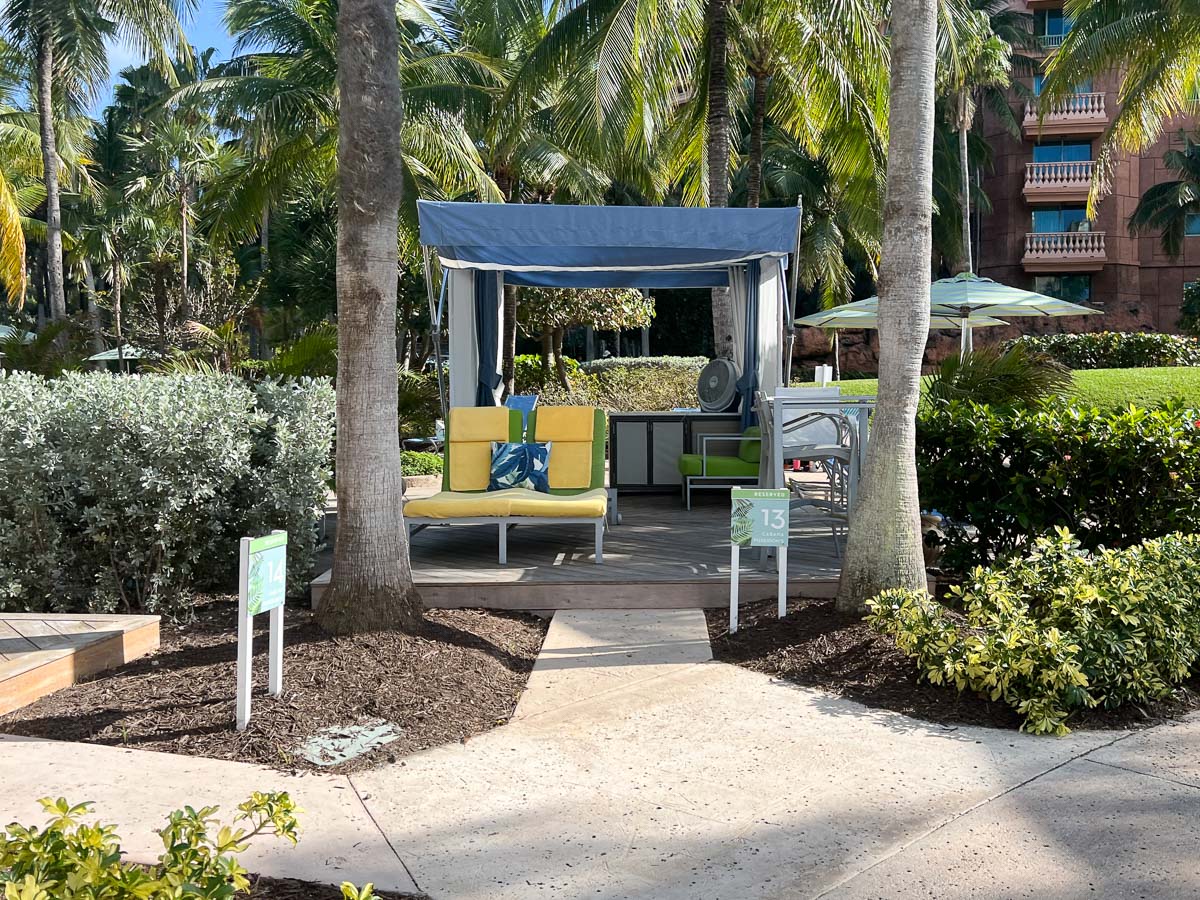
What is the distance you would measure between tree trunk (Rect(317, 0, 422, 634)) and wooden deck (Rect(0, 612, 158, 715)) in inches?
40.4

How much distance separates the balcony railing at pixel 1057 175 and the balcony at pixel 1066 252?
1460mm

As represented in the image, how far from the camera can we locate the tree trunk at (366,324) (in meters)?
5.54

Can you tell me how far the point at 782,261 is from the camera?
10.5 meters

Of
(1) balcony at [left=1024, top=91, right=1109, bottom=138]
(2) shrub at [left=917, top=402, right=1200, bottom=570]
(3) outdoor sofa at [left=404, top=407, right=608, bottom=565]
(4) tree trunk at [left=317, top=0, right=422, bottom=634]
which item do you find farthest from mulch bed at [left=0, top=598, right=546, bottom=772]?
(1) balcony at [left=1024, top=91, right=1109, bottom=138]

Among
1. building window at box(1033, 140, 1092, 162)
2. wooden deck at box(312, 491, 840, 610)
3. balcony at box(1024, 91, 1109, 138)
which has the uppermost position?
balcony at box(1024, 91, 1109, 138)

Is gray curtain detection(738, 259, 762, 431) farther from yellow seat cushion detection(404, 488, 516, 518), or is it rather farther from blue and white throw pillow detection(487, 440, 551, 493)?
yellow seat cushion detection(404, 488, 516, 518)

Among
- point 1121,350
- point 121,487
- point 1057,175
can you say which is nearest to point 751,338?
point 121,487

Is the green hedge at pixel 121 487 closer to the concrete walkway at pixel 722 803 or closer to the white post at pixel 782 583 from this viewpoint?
the concrete walkway at pixel 722 803

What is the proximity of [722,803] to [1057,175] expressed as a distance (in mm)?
Answer: 34374

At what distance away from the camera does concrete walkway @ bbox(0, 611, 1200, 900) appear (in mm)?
3193

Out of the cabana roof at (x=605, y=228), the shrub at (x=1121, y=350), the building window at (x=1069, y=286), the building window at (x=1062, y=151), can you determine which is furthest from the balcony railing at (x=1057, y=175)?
the cabana roof at (x=605, y=228)

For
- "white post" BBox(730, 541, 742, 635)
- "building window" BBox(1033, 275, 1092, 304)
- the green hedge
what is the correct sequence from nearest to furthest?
"white post" BBox(730, 541, 742, 635) → the green hedge → "building window" BBox(1033, 275, 1092, 304)

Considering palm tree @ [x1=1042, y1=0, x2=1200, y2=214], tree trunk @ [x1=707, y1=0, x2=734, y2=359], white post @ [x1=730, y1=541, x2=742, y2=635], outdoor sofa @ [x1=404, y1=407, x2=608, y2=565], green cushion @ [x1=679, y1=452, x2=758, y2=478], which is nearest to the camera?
white post @ [x1=730, y1=541, x2=742, y2=635]

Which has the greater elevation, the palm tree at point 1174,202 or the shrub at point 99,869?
the palm tree at point 1174,202
